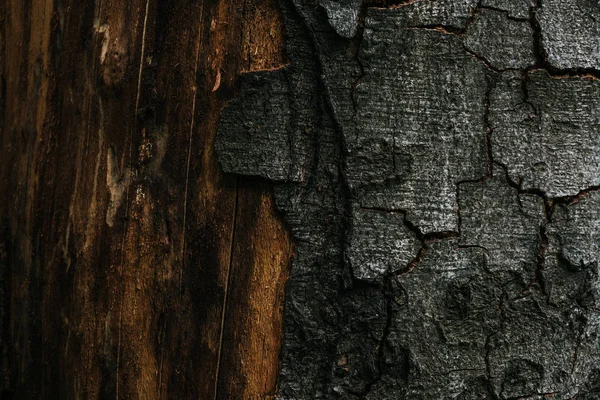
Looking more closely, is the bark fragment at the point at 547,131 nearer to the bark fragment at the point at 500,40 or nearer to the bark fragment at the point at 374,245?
the bark fragment at the point at 500,40

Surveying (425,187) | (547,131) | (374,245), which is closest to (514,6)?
(547,131)

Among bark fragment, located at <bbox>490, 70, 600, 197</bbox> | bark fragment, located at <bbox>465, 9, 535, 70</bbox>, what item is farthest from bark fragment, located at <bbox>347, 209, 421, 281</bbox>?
bark fragment, located at <bbox>465, 9, 535, 70</bbox>

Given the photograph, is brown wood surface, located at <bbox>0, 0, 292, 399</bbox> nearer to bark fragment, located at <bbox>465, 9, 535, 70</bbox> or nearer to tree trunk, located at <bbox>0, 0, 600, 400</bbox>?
tree trunk, located at <bbox>0, 0, 600, 400</bbox>

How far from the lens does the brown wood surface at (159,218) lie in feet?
4.54

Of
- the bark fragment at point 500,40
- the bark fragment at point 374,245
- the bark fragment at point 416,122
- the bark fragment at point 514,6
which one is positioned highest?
the bark fragment at point 514,6

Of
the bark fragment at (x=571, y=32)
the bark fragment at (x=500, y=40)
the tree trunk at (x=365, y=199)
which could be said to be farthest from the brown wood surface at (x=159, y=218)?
the bark fragment at (x=571, y=32)

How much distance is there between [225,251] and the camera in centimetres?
140

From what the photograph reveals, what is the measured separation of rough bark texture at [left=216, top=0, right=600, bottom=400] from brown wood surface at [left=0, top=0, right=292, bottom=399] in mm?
67

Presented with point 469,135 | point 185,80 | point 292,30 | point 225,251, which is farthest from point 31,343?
point 469,135

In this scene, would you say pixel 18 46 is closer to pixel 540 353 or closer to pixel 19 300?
pixel 19 300

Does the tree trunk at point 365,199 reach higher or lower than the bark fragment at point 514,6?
lower

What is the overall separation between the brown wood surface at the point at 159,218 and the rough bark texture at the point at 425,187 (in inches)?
2.6

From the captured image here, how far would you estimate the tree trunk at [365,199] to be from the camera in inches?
51.9

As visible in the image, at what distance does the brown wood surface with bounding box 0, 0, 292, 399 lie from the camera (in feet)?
4.54
